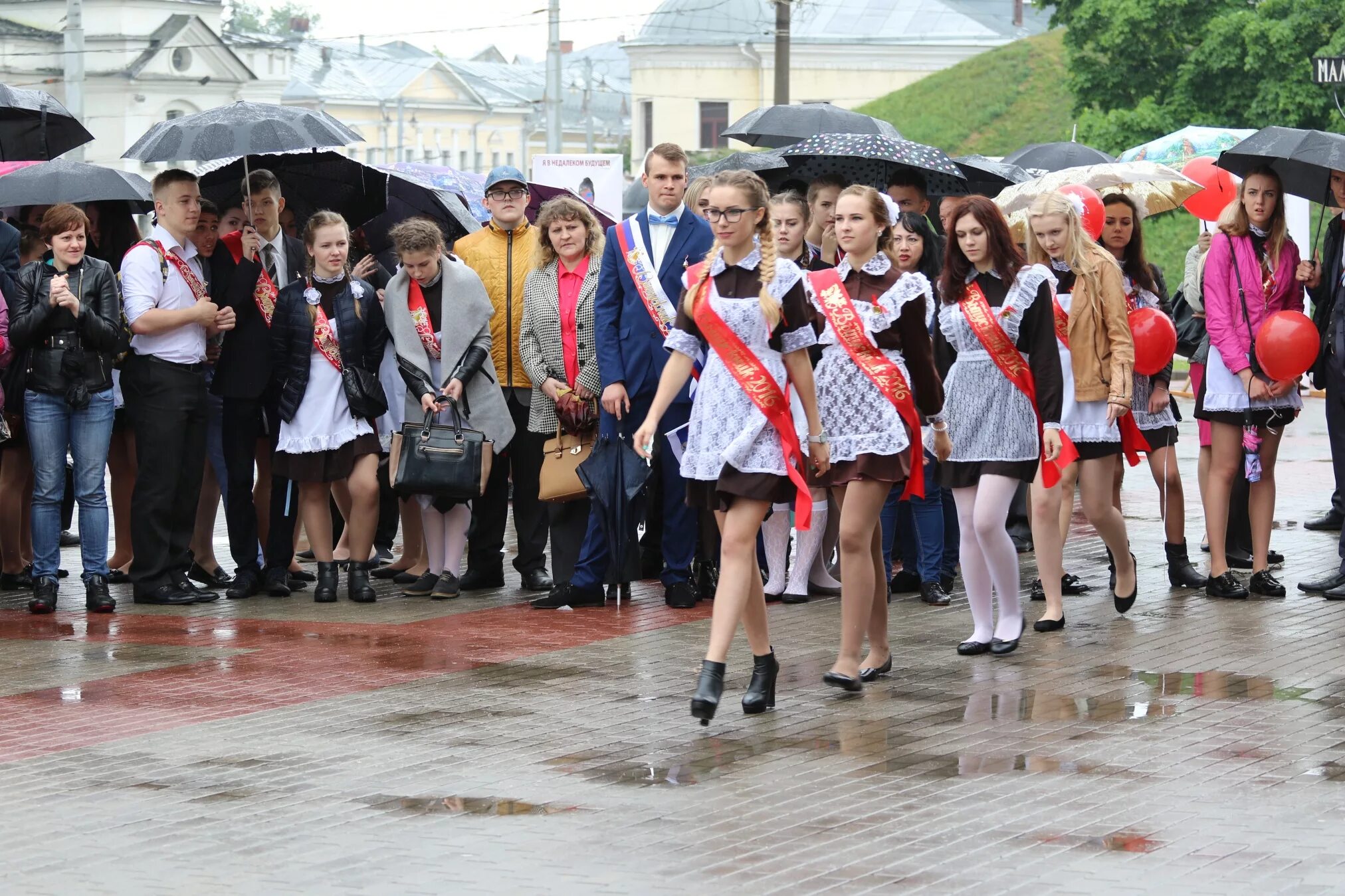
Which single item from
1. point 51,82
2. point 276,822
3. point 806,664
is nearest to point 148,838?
point 276,822

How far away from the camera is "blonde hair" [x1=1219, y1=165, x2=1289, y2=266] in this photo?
10.1 m

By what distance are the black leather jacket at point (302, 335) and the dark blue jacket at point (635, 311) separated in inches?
50.6

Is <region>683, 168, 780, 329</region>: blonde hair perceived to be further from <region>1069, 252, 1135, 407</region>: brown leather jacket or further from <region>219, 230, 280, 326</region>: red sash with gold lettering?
<region>219, 230, 280, 326</region>: red sash with gold lettering

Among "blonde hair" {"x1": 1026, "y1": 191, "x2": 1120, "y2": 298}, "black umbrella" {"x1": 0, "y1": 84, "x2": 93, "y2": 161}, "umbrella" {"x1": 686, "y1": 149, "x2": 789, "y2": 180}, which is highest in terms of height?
"black umbrella" {"x1": 0, "y1": 84, "x2": 93, "y2": 161}

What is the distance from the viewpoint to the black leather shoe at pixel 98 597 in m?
10.1

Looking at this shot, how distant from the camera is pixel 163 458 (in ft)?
33.4

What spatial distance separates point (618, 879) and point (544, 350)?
519 cm

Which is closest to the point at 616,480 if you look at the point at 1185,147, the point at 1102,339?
the point at 1102,339

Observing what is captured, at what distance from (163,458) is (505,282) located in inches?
78.6

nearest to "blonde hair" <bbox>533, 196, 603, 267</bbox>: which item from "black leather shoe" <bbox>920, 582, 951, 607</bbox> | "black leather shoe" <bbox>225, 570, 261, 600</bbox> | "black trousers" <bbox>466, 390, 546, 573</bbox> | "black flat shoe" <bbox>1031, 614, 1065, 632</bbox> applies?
"black trousers" <bbox>466, 390, 546, 573</bbox>

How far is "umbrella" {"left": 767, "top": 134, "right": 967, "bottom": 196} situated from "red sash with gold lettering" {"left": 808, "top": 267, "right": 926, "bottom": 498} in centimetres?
266

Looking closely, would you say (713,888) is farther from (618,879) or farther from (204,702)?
(204,702)

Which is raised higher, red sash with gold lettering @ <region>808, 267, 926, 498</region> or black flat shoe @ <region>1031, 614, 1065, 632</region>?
red sash with gold lettering @ <region>808, 267, 926, 498</region>

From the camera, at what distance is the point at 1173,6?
3975 cm
